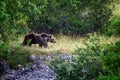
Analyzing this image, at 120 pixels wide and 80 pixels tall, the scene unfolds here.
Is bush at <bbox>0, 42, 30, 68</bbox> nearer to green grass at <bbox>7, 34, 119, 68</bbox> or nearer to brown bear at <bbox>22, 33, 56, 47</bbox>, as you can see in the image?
green grass at <bbox>7, 34, 119, 68</bbox>

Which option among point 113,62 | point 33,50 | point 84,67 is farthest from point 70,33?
point 113,62

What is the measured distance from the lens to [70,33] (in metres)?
22.3

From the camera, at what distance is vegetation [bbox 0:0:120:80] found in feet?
18.4

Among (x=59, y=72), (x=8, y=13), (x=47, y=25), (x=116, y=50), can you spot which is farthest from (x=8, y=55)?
(x=116, y=50)

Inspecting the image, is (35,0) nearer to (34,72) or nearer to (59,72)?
(34,72)

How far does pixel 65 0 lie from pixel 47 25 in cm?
183

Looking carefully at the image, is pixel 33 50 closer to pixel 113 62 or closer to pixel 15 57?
pixel 15 57

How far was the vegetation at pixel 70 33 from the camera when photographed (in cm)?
560

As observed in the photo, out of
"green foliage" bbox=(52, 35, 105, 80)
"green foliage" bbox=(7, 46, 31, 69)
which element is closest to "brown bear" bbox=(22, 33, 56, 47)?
"green foliage" bbox=(7, 46, 31, 69)

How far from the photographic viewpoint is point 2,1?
12.0 m

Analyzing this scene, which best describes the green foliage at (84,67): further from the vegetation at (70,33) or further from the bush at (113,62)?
the bush at (113,62)

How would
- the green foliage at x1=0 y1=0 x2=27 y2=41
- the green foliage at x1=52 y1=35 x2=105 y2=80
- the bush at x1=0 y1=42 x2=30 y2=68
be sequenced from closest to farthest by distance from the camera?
the green foliage at x1=52 y1=35 x2=105 y2=80 → the green foliage at x1=0 y1=0 x2=27 y2=41 → the bush at x1=0 y1=42 x2=30 y2=68

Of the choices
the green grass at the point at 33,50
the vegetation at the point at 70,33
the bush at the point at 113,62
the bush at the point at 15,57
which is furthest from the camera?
the green grass at the point at 33,50

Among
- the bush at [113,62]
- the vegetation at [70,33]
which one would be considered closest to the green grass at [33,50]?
the vegetation at [70,33]
